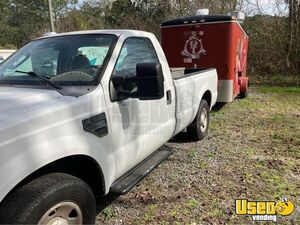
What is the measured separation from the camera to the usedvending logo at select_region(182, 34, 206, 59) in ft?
28.3

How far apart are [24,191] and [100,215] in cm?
143

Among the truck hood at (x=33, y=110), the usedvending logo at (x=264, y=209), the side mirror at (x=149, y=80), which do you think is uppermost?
the side mirror at (x=149, y=80)

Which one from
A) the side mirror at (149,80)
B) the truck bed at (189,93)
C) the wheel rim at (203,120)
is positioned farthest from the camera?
the wheel rim at (203,120)

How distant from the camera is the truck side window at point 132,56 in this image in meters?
3.40

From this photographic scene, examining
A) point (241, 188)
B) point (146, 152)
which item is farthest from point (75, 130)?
point (241, 188)

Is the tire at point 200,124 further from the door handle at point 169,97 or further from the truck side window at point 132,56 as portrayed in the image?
the truck side window at point 132,56

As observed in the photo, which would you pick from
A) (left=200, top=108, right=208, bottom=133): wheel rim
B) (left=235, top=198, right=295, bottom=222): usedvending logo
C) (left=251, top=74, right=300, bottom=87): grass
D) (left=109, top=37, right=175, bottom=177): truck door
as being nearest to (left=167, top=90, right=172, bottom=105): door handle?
(left=109, top=37, right=175, bottom=177): truck door

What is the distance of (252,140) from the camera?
6.16 m

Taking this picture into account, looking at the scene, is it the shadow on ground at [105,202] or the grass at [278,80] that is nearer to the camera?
the shadow on ground at [105,202]

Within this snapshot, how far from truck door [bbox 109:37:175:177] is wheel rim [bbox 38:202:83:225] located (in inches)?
25.9

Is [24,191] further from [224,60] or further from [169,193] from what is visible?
[224,60]

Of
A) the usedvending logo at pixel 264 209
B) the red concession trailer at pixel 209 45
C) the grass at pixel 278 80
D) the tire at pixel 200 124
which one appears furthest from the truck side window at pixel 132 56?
the grass at pixel 278 80

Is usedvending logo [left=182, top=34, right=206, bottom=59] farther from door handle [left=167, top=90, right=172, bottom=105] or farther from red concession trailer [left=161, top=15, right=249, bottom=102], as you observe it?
door handle [left=167, top=90, right=172, bottom=105]

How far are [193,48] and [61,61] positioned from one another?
569 cm
